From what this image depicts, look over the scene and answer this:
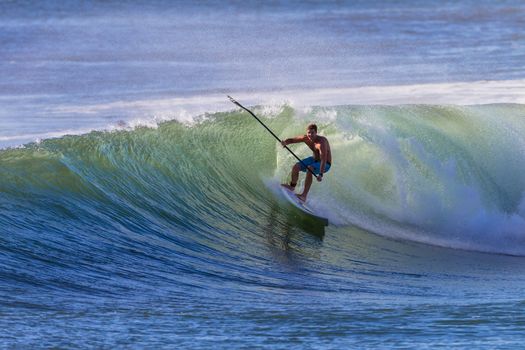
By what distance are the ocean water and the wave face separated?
0.11ft

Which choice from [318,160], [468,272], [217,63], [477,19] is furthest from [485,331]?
[477,19]

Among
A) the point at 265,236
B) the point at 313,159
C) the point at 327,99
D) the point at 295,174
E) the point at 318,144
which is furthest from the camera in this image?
the point at 327,99

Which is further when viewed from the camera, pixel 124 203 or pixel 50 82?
pixel 50 82

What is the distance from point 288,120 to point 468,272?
208 inches

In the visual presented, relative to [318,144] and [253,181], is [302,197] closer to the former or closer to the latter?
[318,144]

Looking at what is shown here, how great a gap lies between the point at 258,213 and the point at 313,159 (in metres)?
1.09

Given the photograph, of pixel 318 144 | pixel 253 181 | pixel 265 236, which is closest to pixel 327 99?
pixel 253 181

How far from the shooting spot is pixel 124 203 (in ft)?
46.8

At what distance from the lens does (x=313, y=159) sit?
14367 mm

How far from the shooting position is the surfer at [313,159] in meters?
14.1

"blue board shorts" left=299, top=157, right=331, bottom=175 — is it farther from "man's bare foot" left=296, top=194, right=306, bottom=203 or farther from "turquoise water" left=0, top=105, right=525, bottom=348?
"turquoise water" left=0, top=105, right=525, bottom=348

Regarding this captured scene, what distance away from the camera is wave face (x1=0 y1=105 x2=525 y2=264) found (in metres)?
13.7

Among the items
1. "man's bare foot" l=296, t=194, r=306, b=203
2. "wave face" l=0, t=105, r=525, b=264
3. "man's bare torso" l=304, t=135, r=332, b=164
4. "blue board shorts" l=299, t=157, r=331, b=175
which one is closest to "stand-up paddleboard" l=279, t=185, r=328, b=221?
"man's bare foot" l=296, t=194, r=306, b=203

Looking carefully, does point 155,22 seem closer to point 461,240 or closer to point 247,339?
point 461,240
